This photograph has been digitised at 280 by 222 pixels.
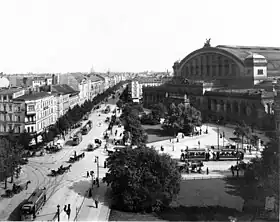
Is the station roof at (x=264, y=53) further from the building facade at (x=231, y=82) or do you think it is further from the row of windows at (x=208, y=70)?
the row of windows at (x=208, y=70)

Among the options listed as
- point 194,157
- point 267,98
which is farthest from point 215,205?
point 267,98

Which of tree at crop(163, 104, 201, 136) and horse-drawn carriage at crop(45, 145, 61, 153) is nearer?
horse-drawn carriage at crop(45, 145, 61, 153)

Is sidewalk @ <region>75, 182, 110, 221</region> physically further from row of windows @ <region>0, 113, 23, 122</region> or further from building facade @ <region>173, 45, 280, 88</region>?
building facade @ <region>173, 45, 280, 88</region>

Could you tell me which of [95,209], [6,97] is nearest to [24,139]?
[6,97]

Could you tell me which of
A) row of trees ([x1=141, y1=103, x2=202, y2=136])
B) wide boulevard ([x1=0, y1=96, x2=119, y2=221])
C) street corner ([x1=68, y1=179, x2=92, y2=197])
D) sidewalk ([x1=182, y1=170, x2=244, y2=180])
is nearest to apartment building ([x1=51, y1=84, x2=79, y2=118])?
wide boulevard ([x1=0, y1=96, x2=119, y2=221])

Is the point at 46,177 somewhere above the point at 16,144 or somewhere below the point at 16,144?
below

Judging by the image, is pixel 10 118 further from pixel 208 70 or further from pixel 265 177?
pixel 208 70

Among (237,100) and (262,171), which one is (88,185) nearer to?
(262,171)
